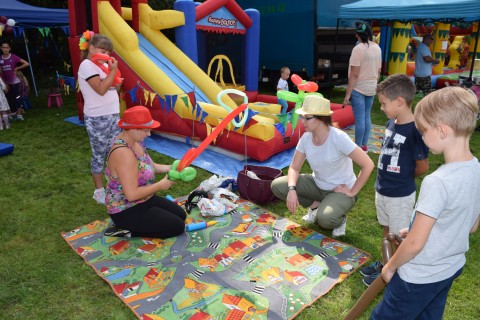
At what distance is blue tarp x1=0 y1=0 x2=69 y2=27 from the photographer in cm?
956

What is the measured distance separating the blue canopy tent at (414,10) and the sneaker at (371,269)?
645 cm

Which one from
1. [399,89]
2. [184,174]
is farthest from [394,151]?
[184,174]

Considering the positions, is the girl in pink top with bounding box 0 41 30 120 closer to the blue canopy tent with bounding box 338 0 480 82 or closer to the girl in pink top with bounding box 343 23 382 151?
the girl in pink top with bounding box 343 23 382 151

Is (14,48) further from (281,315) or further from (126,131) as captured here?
(281,315)

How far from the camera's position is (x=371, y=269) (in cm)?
310

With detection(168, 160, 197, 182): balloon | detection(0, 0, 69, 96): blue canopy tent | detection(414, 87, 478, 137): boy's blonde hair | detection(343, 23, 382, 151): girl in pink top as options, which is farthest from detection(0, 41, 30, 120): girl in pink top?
detection(414, 87, 478, 137): boy's blonde hair

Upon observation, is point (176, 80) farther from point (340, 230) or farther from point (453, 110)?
point (453, 110)

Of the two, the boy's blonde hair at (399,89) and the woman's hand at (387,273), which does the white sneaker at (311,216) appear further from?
the woman's hand at (387,273)

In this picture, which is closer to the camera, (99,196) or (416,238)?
(416,238)

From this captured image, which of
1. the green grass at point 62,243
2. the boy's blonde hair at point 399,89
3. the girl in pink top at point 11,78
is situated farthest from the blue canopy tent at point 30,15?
the boy's blonde hair at point 399,89

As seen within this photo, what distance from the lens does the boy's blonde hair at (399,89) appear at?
269 centimetres

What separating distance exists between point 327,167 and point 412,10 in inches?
256

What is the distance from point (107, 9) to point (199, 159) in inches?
131

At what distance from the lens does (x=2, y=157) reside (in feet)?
19.3
